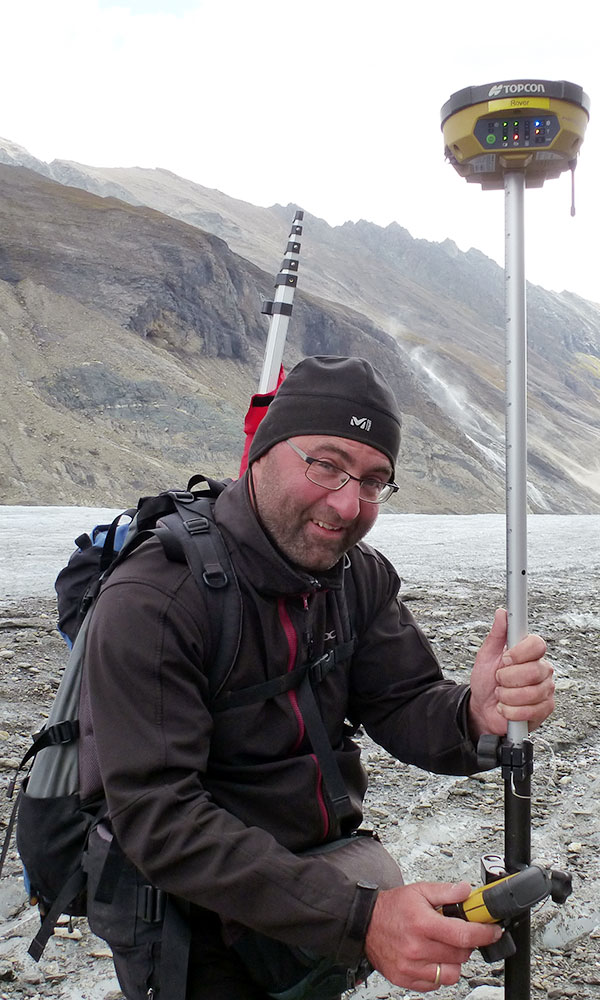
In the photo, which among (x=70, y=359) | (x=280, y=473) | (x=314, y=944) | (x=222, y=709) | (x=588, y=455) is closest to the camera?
(x=314, y=944)

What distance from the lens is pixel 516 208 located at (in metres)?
2.11

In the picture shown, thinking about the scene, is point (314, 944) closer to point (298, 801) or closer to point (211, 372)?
point (298, 801)

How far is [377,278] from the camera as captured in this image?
9738 centimetres

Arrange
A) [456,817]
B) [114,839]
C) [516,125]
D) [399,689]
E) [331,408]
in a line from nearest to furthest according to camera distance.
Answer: [114,839] < [516,125] < [331,408] < [399,689] < [456,817]

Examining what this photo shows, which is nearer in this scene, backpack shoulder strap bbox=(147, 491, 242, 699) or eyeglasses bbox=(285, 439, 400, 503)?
backpack shoulder strap bbox=(147, 491, 242, 699)

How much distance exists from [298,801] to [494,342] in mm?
94666

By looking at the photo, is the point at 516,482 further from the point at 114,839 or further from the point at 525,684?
the point at 114,839

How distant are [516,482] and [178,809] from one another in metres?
1.07

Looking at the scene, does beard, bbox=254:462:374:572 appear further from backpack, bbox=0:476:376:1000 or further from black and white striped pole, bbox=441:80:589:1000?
black and white striped pole, bbox=441:80:589:1000

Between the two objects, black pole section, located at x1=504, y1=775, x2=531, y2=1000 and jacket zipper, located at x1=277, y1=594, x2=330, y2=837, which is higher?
jacket zipper, located at x1=277, y1=594, x2=330, y2=837

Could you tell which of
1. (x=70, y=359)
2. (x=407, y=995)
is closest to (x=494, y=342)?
(x=70, y=359)

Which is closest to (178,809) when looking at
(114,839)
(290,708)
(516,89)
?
(114,839)

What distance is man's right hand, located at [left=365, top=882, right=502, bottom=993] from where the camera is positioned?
66.4 inches

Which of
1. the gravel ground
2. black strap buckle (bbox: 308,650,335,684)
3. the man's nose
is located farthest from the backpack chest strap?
the gravel ground
